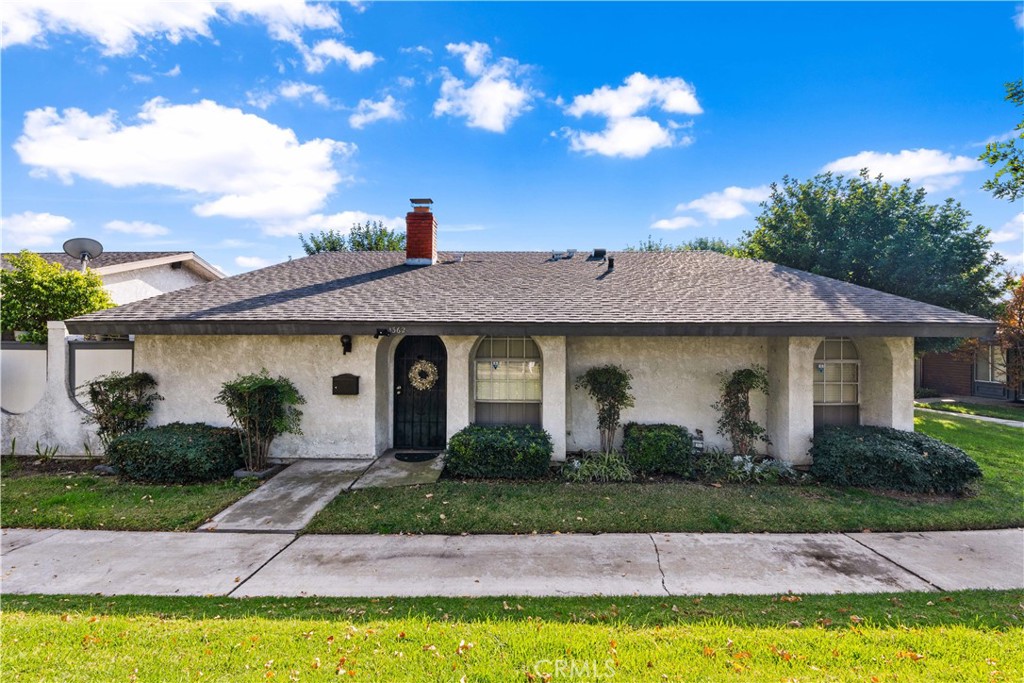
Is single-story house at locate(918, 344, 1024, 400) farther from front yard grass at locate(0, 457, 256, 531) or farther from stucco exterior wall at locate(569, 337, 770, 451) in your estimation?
front yard grass at locate(0, 457, 256, 531)

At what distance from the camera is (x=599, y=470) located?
265 inches

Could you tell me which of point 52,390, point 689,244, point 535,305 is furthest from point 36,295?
point 689,244

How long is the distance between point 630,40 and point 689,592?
10871mm

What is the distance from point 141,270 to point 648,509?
16565mm

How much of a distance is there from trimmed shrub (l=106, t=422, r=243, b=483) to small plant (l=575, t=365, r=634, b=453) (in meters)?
6.22

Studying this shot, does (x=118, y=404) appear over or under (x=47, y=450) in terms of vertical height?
over

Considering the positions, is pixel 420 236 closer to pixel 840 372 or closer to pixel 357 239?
pixel 840 372

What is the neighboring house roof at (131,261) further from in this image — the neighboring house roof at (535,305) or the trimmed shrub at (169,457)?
the trimmed shrub at (169,457)

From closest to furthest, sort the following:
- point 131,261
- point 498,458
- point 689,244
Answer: point 498,458
point 131,261
point 689,244

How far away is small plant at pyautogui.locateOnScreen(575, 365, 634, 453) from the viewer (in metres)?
7.25

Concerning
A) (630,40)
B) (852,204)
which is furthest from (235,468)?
(852,204)

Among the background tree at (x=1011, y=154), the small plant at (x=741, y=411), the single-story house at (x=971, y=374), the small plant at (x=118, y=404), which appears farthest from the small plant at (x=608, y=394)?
the single-story house at (x=971, y=374)

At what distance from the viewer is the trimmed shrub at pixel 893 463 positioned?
6148mm

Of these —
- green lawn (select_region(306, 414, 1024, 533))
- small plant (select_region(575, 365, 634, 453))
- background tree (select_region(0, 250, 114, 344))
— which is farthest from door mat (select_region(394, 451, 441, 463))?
background tree (select_region(0, 250, 114, 344))
